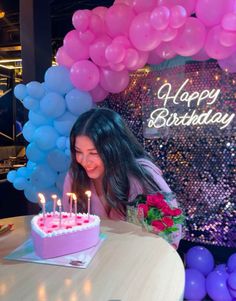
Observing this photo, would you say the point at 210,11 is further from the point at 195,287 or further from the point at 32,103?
the point at 195,287

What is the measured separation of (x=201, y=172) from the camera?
328 cm

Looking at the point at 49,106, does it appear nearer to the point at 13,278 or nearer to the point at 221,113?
the point at 221,113

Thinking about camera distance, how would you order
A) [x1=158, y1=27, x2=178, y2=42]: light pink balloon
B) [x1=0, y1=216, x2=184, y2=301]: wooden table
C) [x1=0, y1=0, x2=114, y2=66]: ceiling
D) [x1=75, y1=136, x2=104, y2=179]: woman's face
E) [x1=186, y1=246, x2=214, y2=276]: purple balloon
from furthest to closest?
[x1=0, y1=0, x2=114, y2=66]: ceiling, [x1=186, y1=246, x2=214, y2=276]: purple balloon, [x1=158, y1=27, x2=178, y2=42]: light pink balloon, [x1=75, y1=136, x2=104, y2=179]: woman's face, [x1=0, y1=216, x2=184, y2=301]: wooden table

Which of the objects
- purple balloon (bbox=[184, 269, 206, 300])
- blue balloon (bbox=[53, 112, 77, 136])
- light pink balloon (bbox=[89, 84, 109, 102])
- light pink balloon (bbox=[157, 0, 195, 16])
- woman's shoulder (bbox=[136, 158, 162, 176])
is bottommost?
purple balloon (bbox=[184, 269, 206, 300])

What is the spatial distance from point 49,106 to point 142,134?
45.0 inches

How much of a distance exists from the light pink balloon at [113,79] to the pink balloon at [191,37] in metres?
0.52

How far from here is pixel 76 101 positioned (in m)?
2.72

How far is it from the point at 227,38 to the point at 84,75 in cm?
111

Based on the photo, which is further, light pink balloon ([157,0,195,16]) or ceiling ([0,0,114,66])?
ceiling ([0,0,114,66])

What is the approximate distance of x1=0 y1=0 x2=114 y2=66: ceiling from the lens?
15.7ft

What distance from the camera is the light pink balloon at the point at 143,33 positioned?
2.38m

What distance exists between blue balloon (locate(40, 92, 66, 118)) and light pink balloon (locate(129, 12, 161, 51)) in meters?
0.76

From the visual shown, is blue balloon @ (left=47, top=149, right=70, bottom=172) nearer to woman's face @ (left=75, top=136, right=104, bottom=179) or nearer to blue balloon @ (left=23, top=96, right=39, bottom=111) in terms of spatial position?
blue balloon @ (left=23, top=96, right=39, bottom=111)

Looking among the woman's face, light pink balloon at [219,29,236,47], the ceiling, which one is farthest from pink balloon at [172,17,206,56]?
the ceiling
